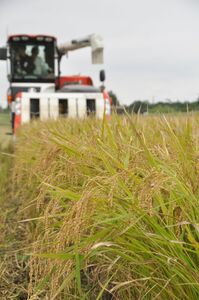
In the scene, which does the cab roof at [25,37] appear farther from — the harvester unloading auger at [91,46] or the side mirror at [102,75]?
the side mirror at [102,75]

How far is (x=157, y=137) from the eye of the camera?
2.20 m

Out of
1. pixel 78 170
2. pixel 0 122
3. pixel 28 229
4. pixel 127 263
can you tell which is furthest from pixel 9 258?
pixel 0 122

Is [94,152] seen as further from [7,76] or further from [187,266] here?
[7,76]

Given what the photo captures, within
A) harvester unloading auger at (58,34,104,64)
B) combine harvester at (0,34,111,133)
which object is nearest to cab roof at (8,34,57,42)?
combine harvester at (0,34,111,133)

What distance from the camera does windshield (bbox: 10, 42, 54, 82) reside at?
10906 mm

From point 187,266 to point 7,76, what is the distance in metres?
10.3

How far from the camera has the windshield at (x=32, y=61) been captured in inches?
429

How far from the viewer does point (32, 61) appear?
36.4 feet

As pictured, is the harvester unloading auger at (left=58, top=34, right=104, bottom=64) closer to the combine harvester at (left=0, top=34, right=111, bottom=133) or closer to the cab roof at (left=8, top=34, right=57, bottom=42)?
the combine harvester at (left=0, top=34, right=111, bottom=133)

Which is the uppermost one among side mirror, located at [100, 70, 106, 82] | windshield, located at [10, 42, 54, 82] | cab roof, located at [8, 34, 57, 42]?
cab roof, located at [8, 34, 57, 42]

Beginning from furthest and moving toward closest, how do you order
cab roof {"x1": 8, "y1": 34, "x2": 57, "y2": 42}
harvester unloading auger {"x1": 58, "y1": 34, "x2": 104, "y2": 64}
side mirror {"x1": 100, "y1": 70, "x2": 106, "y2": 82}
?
harvester unloading auger {"x1": 58, "y1": 34, "x2": 104, "y2": 64}, cab roof {"x1": 8, "y1": 34, "x2": 57, "y2": 42}, side mirror {"x1": 100, "y1": 70, "x2": 106, "y2": 82}

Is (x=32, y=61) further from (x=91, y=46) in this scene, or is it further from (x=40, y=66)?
(x=91, y=46)

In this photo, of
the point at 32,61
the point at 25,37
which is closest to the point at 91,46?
the point at 32,61

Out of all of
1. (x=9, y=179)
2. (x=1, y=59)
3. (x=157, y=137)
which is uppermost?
(x=1, y=59)
